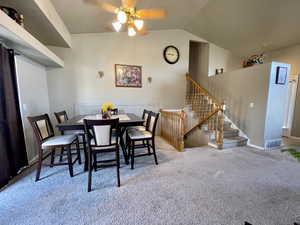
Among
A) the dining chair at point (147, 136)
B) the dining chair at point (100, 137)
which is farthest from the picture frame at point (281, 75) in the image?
the dining chair at point (100, 137)

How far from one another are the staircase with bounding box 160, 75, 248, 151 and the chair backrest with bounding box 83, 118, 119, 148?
177 centimetres

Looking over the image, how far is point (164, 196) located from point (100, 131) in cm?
123

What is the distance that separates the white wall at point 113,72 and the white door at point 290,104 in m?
3.49

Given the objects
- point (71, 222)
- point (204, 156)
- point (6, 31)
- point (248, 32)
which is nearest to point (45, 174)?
point (71, 222)

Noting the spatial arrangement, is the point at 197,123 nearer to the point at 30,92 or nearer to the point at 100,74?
the point at 100,74

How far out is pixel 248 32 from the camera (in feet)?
12.8

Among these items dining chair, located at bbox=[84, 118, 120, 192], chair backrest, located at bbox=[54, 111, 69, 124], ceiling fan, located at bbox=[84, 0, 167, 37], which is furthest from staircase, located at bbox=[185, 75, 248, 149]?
chair backrest, located at bbox=[54, 111, 69, 124]

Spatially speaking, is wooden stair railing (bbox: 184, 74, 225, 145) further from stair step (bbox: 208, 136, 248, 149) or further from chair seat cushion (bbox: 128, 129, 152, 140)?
chair seat cushion (bbox: 128, 129, 152, 140)

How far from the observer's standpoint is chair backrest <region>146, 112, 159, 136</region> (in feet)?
7.87

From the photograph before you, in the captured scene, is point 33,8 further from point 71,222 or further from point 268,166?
point 268,166

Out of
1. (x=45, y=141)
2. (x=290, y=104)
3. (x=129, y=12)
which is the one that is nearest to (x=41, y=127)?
(x=45, y=141)

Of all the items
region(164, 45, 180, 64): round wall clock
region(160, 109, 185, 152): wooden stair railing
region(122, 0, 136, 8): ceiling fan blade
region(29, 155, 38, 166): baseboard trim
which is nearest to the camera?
region(122, 0, 136, 8): ceiling fan blade

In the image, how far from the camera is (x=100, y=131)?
71.1 inches

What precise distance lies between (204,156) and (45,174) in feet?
10.1
